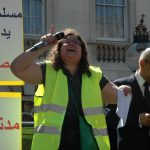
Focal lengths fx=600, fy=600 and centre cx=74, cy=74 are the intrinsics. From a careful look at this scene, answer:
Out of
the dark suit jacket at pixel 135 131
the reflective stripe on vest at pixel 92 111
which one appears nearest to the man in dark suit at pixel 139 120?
the dark suit jacket at pixel 135 131

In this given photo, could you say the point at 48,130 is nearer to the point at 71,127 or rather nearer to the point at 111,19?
the point at 71,127

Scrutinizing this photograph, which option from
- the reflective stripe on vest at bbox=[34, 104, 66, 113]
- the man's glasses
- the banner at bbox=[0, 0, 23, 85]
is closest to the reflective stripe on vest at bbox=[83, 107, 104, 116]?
the reflective stripe on vest at bbox=[34, 104, 66, 113]

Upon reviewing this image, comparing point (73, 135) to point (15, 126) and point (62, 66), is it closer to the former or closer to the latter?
point (62, 66)

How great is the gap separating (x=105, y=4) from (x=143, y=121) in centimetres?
1422

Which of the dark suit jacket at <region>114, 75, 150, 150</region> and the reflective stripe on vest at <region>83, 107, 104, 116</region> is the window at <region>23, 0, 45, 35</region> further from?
the reflective stripe on vest at <region>83, 107, 104, 116</region>

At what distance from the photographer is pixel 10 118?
491cm

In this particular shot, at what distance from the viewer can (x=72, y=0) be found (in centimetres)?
1777

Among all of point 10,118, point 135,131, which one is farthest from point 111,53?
point 135,131

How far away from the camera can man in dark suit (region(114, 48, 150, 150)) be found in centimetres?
443

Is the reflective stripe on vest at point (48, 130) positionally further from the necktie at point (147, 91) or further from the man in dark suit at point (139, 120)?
the necktie at point (147, 91)

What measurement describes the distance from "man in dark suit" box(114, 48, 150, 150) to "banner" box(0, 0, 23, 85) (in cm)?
103

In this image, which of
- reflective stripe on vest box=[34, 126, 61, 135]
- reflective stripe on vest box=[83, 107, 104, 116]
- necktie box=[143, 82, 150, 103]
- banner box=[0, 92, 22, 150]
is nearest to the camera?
reflective stripe on vest box=[34, 126, 61, 135]

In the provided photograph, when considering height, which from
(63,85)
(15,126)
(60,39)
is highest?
(60,39)

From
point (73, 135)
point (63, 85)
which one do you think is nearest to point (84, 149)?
point (73, 135)
